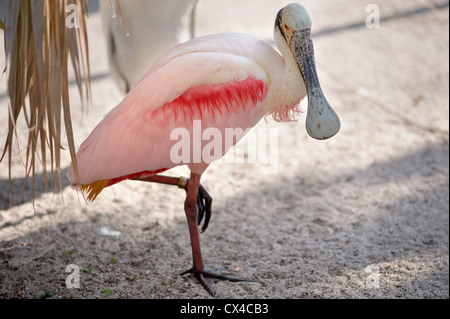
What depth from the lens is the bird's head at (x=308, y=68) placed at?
284 centimetres

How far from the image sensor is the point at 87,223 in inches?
148

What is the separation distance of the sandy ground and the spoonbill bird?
0.66 metres

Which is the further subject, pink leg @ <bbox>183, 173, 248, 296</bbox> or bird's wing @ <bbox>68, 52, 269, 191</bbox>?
pink leg @ <bbox>183, 173, 248, 296</bbox>

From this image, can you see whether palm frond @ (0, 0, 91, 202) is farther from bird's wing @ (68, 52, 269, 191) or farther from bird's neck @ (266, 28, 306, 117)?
bird's neck @ (266, 28, 306, 117)

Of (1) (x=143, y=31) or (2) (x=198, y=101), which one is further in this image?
(1) (x=143, y=31)

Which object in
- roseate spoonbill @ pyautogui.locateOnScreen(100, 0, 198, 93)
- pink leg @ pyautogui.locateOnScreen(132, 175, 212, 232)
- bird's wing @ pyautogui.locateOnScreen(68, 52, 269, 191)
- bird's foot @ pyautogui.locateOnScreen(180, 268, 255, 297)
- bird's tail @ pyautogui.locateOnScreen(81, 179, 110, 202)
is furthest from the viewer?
roseate spoonbill @ pyautogui.locateOnScreen(100, 0, 198, 93)

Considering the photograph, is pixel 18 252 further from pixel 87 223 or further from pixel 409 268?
pixel 409 268

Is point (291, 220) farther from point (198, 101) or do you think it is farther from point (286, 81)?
point (198, 101)

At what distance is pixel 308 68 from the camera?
2.92 metres

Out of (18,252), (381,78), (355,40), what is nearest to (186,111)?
(18,252)

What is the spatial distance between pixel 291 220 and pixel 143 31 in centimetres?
179

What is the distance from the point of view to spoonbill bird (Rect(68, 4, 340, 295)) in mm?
2842

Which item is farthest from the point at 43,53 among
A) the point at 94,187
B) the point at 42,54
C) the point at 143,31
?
the point at 143,31

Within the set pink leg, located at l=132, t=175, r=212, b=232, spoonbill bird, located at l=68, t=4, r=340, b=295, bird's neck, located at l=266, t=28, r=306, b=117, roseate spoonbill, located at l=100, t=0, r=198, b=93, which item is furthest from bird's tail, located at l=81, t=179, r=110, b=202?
roseate spoonbill, located at l=100, t=0, r=198, b=93
